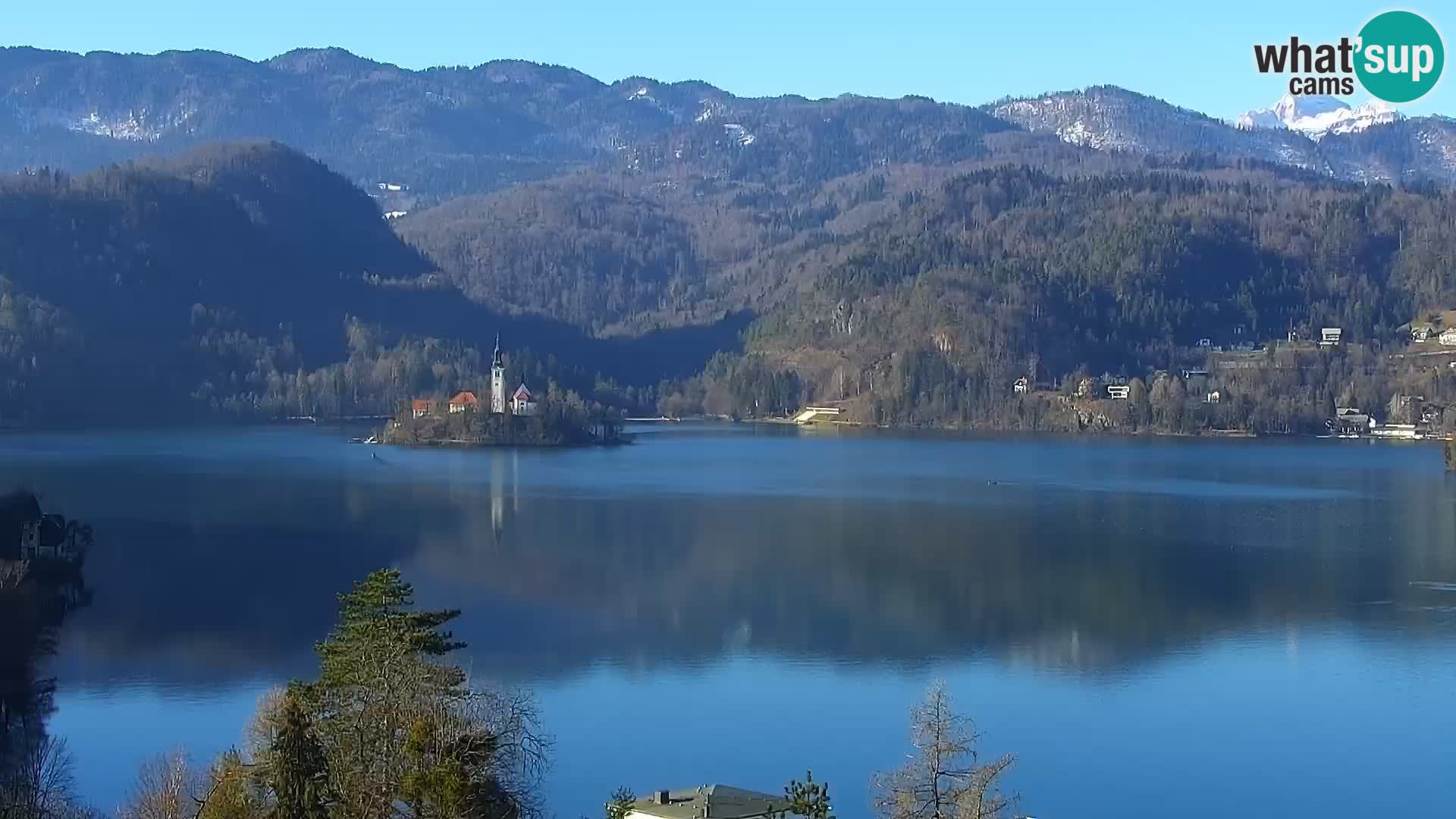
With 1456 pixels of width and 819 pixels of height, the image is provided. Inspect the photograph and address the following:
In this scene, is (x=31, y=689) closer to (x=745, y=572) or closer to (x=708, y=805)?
(x=708, y=805)

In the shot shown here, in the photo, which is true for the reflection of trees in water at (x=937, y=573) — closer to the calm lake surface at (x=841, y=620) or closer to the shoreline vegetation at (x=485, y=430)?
the calm lake surface at (x=841, y=620)

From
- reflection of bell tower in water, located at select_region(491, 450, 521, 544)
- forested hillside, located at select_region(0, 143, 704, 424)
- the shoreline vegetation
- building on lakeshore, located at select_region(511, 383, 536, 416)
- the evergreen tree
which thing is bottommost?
reflection of bell tower in water, located at select_region(491, 450, 521, 544)

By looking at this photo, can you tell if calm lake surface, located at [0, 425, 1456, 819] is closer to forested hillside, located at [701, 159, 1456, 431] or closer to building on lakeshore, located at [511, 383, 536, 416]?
building on lakeshore, located at [511, 383, 536, 416]

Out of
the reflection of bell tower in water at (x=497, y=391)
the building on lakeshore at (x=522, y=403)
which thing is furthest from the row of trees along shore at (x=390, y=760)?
the reflection of bell tower in water at (x=497, y=391)

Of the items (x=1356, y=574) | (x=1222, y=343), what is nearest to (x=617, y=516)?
(x=1356, y=574)

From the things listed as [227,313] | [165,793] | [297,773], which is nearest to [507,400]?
[227,313]

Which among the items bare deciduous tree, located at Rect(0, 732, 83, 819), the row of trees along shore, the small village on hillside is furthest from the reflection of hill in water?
the small village on hillside
